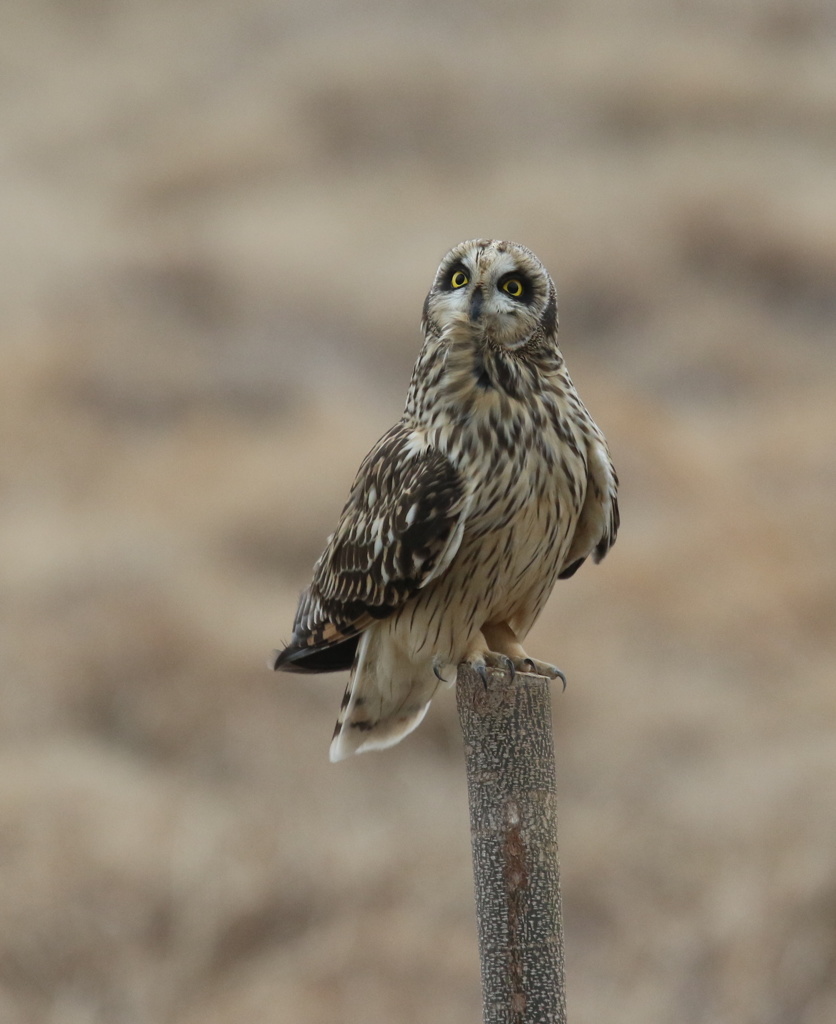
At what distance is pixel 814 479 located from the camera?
1071cm

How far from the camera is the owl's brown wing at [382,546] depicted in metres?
3.06

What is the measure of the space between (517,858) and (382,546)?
32.3 inches

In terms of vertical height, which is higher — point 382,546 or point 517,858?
point 382,546

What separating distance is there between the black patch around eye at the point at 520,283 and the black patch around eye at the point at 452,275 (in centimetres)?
7

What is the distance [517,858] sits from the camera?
8.54 ft

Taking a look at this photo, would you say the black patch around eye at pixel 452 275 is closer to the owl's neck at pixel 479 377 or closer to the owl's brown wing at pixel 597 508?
the owl's neck at pixel 479 377

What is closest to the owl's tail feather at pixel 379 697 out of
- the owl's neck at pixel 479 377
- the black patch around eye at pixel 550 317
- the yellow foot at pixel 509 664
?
the yellow foot at pixel 509 664

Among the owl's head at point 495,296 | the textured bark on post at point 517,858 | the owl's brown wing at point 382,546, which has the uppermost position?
the owl's head at point 495,296

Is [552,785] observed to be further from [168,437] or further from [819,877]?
[168,437]

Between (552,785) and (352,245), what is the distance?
10909 mm

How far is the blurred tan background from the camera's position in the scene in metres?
7.24

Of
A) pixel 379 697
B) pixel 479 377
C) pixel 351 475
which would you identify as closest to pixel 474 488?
pixel 479 377

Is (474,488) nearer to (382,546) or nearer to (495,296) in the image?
(382,546)

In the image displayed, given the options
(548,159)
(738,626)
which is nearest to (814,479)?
(738,626)
